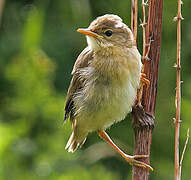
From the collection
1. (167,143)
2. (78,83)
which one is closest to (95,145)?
(167,143)

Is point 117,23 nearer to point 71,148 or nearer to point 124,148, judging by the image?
point 71,148

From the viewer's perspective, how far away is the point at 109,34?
4.29 metres

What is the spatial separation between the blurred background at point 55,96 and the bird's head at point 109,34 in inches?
57.1

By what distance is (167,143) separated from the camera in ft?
20.6

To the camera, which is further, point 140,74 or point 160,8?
point 140,74

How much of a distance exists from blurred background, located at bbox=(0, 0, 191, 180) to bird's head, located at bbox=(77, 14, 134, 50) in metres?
1.45

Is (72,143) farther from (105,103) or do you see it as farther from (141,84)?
(141,84)

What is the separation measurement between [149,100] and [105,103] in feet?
2.44

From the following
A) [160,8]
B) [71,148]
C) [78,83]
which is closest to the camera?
[160,8]

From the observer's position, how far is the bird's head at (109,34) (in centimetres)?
426

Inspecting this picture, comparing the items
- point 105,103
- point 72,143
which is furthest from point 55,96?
point 105,103

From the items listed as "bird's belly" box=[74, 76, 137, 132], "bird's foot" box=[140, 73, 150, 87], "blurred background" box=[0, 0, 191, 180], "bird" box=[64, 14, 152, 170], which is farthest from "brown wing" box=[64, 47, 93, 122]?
"blurred background" box=[0, 0, 191, 180]

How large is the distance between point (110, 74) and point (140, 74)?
0.79 feet

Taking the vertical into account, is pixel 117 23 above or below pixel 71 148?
above
